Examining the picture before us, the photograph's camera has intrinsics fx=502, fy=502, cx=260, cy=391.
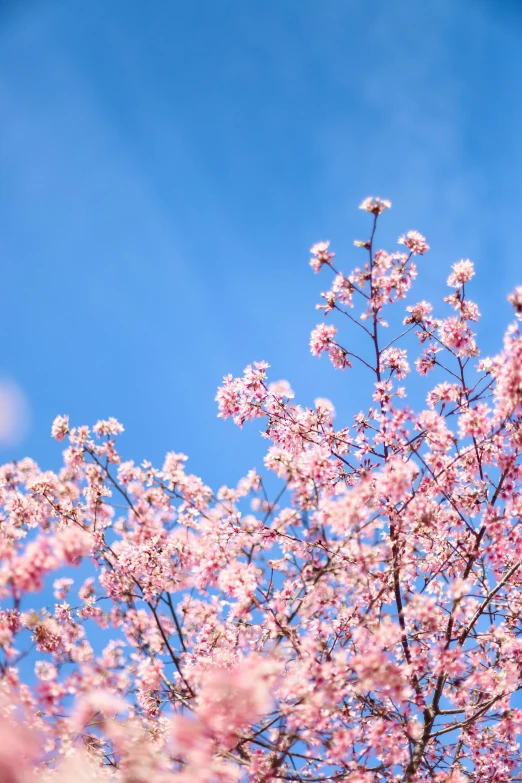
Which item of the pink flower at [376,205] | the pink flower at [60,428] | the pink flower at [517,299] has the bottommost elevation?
the pink flower at [60,428]

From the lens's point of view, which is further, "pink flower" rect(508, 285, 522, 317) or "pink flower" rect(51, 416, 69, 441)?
"pink flower" rect(51, 416, 69, 441)

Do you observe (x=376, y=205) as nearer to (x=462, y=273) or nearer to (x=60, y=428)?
(x=462, y=273)

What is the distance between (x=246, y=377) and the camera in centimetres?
835

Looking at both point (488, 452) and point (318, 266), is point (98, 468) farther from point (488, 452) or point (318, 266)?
point (488, 452)

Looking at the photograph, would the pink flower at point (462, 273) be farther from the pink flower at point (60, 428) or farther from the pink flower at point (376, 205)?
the pink flower at point (60, 428)

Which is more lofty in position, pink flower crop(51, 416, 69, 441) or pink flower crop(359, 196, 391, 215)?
pink flower crop(359, 196, 391, 215)

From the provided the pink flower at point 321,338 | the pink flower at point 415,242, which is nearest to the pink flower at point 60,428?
the pink flower at point 321,338

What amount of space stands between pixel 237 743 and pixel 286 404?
4.71m

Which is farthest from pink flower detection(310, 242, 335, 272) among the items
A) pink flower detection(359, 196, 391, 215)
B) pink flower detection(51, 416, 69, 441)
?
pink flower detection(51, 416, 69, 441)

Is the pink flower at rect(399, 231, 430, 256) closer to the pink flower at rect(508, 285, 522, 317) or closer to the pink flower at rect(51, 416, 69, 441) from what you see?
the pink flower at rect(508, 285, 522, 317)

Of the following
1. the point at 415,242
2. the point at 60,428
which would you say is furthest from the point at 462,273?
the point at 60,428

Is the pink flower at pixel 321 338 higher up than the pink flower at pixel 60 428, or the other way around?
the pink flower at pixel 321 338

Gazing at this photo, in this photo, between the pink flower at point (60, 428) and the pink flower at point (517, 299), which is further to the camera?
the pink flower at point (60, 428)

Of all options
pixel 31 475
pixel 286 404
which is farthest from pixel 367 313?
pixel 31 475
